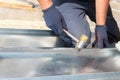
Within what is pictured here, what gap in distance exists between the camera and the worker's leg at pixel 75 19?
96.4 inches

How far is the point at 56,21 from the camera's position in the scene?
7.32 ft

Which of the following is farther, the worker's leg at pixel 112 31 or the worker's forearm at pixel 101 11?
the worker's leg at pixel 112 31

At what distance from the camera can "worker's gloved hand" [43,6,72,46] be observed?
7.23 ft

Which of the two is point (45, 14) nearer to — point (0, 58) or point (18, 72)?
point (0, 58)

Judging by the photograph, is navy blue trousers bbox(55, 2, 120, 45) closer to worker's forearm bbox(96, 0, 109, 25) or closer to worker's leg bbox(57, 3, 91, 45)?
worker's leg bbox(57, 3, 91, 45)

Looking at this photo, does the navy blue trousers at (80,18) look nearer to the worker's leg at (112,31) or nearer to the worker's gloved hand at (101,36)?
the worker's leg at (112,31)

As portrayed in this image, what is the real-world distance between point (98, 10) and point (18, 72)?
102 centimetres

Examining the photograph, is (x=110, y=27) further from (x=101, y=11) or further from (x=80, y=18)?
(x=101, y=11)

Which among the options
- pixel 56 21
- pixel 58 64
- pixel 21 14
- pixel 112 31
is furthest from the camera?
pixel 21 14

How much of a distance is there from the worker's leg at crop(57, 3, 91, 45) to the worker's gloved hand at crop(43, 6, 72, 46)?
0.10m

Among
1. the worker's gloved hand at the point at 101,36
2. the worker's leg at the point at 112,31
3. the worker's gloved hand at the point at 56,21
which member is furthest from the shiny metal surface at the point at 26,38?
the worker's leg at the point at 112,31

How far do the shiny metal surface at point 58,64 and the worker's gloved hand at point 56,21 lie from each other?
46cm

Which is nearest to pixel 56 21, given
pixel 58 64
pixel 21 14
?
pixel 58 64

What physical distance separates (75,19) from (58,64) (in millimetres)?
902
